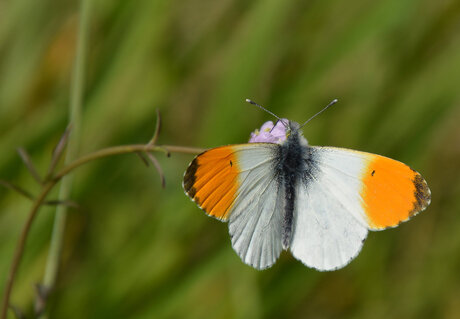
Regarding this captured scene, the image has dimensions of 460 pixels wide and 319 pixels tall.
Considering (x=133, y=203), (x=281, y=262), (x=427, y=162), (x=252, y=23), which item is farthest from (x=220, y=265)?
(x=427, y=162)

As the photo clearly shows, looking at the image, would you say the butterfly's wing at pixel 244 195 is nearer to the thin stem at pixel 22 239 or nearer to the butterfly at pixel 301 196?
the butterfly at pixel 301 196

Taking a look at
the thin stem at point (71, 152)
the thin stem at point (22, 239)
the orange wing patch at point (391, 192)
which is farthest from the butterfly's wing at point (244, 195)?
the thin stem at point (71, 152)

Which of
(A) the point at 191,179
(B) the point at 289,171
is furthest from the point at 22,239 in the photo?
(B) the point at 289,171

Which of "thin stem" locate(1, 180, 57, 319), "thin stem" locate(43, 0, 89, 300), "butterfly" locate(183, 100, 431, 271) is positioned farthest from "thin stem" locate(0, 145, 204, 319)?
"thin stem" locate(43, 0, 89, 300)

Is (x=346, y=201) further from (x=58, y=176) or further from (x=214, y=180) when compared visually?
(x=58, y=176)

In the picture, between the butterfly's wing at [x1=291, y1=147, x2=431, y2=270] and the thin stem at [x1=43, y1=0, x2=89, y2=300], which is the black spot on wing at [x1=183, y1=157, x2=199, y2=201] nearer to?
the butterfly's wing at [x1=291, y1=147, x2=431, y2=270]
